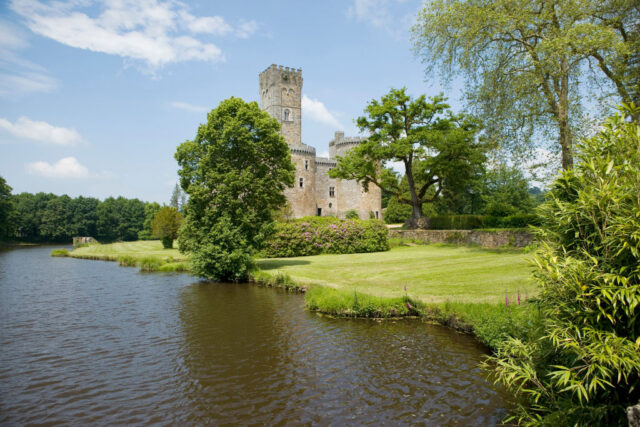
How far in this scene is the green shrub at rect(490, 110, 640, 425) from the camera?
14.3 ft

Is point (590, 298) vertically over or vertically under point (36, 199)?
under

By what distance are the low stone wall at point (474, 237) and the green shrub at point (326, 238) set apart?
10.8 feet

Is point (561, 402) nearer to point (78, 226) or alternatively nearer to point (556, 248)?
point (556, 248)

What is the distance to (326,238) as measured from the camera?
93.1ft

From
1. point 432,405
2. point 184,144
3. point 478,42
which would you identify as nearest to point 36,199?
point 184,144

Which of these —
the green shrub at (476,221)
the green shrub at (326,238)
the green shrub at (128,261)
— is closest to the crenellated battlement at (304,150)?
the green shrub at (476,221)

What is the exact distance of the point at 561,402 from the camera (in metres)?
5.02

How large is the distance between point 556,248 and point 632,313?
4.73 feet

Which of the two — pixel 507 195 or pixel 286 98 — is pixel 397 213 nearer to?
pixel 507 195

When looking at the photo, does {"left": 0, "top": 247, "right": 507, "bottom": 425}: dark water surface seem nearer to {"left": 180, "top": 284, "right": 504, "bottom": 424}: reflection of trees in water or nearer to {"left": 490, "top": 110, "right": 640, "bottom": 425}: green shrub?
{"left": 180, "top": 284, "right": 504, "bottom": 424}: reflection of trees in water

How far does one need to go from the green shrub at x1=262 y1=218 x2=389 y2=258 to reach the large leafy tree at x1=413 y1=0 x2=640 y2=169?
11881 mm

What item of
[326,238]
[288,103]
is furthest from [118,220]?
[326,238]

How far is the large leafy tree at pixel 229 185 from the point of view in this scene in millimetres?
19312

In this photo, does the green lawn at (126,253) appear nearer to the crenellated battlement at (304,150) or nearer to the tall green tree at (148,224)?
the crenellated battlement at (304,150)
